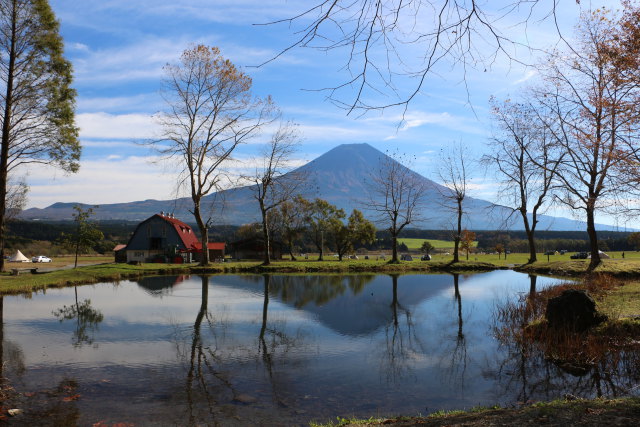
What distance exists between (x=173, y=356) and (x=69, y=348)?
9.45 ft

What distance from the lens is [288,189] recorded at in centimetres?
3650

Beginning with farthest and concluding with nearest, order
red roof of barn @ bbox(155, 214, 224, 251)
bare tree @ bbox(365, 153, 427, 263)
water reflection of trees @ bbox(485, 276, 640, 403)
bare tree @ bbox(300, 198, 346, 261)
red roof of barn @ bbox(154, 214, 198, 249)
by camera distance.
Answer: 1. bare tree @ bbox(300, 198, 346, 261)
2. red roof of barn @ bbox(155, 214, 224, 251)
3. red roof of barn @ bbox(154, 214, 198, 249)
4. bare tree @ bbox(365, 153, 427, 263)
5. water reflection of trees @ bbox(485, 276, 640, 403)

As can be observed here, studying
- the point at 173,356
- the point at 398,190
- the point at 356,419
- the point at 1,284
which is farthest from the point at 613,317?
the point at 398,190

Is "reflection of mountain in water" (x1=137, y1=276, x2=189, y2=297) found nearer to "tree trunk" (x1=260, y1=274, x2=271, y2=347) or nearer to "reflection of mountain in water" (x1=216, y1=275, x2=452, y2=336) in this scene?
"reflection of mountain in water" (x1=216, y1=275, x2=452, y2=336)

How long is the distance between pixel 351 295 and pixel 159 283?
11.8 metres

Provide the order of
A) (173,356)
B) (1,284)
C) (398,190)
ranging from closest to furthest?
(173,356), (1,284), (398,190)

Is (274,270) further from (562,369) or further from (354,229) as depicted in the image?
(562,369)

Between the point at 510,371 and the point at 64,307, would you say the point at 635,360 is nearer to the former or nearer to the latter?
the point at 510,371

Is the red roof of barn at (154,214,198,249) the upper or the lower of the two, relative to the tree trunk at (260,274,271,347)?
upper

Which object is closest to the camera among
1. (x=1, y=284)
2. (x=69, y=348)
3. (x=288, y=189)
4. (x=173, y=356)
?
(x=173, y=356)

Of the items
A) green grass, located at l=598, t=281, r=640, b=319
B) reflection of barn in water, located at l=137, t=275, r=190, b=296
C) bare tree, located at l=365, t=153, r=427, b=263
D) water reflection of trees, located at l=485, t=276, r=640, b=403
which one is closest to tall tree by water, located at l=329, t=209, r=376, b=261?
bare tree, located at l=365, t=153, r=427, b=263

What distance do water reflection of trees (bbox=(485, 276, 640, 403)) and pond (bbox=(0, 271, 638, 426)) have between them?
0.16 ft

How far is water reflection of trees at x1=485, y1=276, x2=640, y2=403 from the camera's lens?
25.8 feet

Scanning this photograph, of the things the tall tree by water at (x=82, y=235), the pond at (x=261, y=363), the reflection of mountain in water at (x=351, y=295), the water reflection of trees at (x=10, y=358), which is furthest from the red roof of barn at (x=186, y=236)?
the water reflection of trees at (x=10, y=358)
